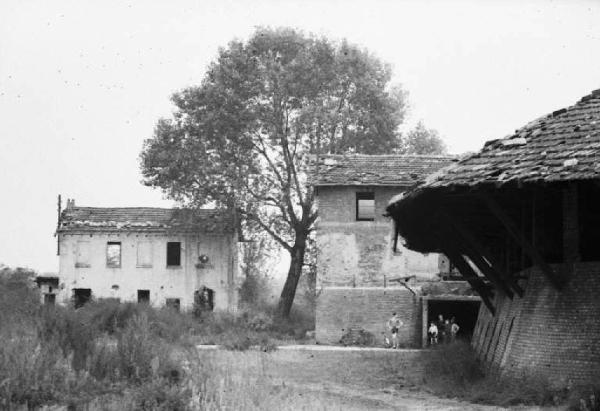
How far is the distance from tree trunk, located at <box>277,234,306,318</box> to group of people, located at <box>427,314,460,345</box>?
11.8 m

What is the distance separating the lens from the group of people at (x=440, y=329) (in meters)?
37.1

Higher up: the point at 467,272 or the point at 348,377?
the point at 467,272

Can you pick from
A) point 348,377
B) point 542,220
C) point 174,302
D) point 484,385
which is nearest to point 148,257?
point 174,302

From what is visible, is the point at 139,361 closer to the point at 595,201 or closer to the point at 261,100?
the point at 595,201

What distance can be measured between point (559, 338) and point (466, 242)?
3.09 m

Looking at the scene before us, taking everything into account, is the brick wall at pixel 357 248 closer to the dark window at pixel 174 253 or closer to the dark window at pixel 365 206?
the dark window at pixel 365 206

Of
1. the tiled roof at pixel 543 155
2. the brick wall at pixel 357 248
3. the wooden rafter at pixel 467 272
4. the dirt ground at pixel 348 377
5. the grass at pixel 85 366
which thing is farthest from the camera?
the brick wall at pixel 357 248

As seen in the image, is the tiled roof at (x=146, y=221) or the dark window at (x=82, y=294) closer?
the tiled roof at (x=146, y=221)

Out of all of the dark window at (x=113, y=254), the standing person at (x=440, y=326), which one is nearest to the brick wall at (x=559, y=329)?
the standing person at (x=440, y=326)

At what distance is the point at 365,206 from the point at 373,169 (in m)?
3.07

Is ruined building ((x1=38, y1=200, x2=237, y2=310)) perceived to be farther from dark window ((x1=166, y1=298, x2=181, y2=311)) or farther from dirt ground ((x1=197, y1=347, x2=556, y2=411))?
dirt ground ((x1=197, y1=347, x2=556, y2=411))

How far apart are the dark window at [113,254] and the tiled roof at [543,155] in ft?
118

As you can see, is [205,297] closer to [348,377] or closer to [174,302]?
[174,302]

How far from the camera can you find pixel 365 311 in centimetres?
4003
